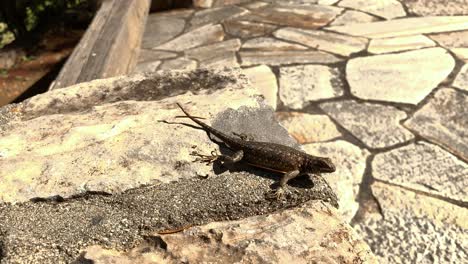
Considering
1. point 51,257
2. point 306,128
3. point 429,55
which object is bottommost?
point 306,128

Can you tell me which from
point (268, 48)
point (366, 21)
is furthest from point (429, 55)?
point (268, 48)

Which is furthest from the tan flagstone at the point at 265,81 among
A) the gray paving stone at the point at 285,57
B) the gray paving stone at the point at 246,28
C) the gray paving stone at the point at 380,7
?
the gray paving stone at the point at 380,7

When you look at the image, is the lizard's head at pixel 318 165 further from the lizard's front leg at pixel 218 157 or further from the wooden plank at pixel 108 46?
the wooden plank at pixel 108 46

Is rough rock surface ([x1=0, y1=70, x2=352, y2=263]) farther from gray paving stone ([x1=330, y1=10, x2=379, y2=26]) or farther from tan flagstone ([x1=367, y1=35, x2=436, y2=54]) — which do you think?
gray paving stone ([x1=330, y1=10, x2=379, y2=26])

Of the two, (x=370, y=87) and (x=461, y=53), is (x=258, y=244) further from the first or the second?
(x=461, y=53)

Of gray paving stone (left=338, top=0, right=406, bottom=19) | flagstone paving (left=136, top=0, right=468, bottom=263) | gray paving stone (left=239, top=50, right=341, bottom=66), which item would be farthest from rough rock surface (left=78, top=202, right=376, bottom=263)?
gray paving stone (left=338, top=0, right=406, bottom=19)

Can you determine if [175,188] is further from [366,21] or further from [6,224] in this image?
[366,21]
